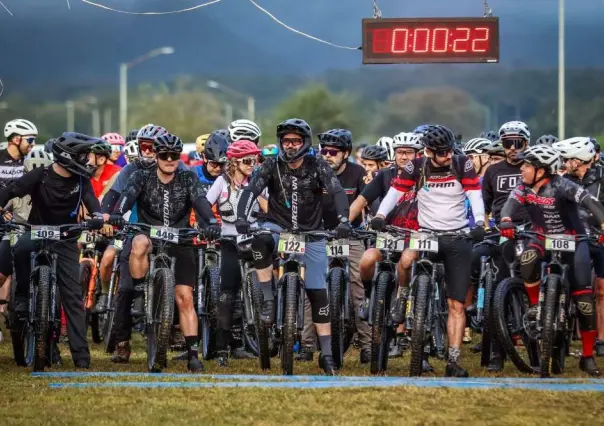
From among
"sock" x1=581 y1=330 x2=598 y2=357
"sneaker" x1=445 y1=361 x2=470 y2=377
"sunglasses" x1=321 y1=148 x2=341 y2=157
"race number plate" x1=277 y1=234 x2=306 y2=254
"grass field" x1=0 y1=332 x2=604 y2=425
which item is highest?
"sunglasses" x1=321 y1=148 x2=341 y2=157

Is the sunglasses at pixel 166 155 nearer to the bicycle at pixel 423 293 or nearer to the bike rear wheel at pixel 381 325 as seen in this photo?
the bike rear wheel at pixel 381 325

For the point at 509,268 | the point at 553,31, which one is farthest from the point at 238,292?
the point at 553,31

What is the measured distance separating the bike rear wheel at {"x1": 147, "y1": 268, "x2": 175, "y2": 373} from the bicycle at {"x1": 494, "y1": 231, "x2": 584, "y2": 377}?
3019 millimetres

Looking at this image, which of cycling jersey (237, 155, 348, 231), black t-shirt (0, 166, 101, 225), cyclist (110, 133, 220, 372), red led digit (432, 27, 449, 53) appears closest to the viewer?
cycling jersey (237, 155, 348, 231)

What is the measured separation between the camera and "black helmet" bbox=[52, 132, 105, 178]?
1499cm

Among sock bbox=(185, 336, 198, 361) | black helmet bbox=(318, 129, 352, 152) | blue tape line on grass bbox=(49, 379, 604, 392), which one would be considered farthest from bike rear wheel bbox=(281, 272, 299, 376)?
black helmet bbox=(318, 129, 352, 152)

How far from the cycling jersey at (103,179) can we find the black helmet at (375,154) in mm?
3219

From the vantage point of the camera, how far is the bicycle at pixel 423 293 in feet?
45.6

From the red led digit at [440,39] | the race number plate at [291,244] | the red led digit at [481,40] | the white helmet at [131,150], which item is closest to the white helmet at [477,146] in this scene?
the red led digit at [481,40]

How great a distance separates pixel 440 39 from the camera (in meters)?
24.0

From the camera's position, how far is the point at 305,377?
45.6 feet

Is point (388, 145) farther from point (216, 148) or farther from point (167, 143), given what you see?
point (167, 143)

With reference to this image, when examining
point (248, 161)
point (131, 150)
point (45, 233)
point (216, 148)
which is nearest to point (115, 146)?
point (131, 150)

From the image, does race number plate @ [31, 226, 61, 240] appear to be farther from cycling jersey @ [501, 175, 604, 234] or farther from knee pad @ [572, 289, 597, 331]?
knee pad @ [572, 289, 597, 331]
